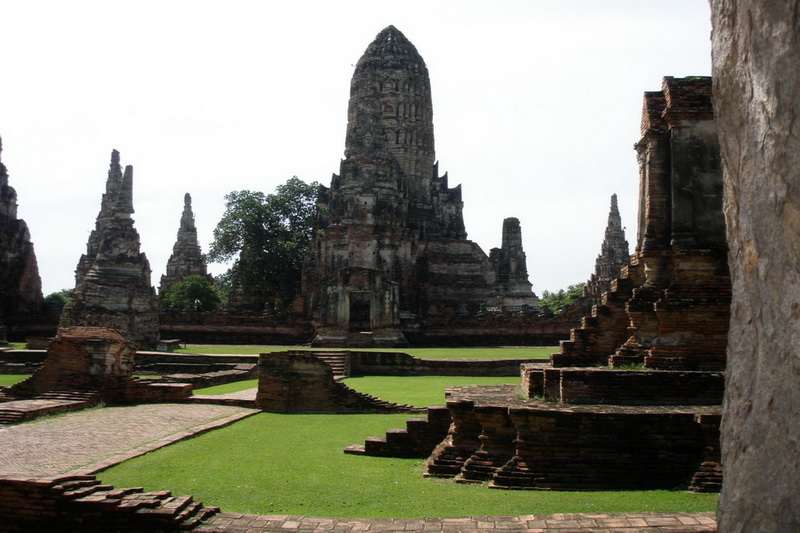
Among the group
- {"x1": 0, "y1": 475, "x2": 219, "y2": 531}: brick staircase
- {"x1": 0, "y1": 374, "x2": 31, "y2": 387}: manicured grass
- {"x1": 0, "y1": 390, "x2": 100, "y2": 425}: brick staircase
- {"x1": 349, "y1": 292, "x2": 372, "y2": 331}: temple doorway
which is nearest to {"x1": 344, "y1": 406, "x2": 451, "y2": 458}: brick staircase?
{"x1": 0, "y1": 475, "x2": 219, "y2": 531}: brick staircase

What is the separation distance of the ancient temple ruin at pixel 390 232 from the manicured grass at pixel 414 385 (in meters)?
11.2

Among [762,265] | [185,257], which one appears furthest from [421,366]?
[185,257]

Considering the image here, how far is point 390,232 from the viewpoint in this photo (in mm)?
35938

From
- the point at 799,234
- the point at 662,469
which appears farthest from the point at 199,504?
the point at 799,234

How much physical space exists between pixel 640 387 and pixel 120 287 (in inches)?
832

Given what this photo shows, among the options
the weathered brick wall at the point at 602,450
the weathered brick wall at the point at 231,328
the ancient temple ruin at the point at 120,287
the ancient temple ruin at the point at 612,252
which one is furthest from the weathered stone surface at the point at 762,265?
the ancient temple ruin at the point at 612,252

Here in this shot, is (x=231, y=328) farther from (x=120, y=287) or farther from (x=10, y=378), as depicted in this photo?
(x=10, y=378)

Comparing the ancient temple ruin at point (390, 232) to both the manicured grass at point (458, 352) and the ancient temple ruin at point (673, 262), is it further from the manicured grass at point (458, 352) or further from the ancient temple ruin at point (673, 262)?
the ancient temple ruin at point (673, 262)

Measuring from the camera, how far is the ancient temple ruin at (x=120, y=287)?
1022 inches

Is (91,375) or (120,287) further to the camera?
(120,287)

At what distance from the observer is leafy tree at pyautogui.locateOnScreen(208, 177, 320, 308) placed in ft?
140

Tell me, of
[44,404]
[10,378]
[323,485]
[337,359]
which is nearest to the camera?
[323,485]

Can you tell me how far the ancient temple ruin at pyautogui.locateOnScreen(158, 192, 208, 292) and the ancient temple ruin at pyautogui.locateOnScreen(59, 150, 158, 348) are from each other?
88.2 feet

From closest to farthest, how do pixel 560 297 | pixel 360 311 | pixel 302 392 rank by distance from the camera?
pixel 302 392 < pixel 360 311 < pixel 560 297
